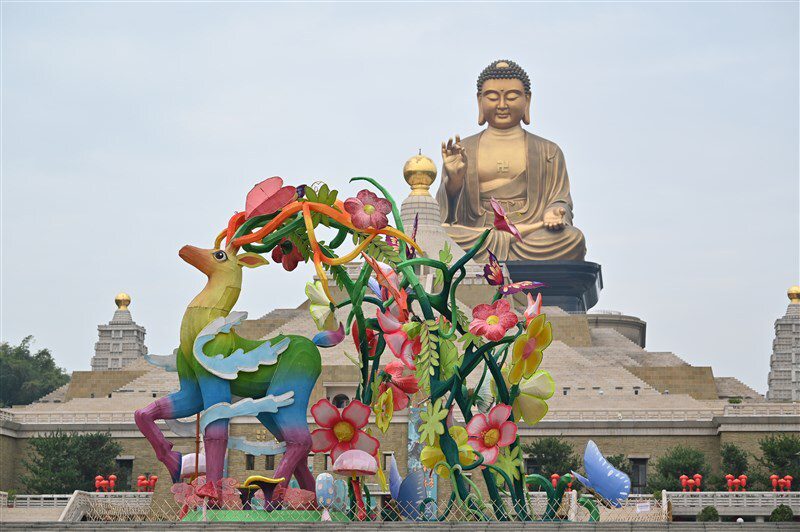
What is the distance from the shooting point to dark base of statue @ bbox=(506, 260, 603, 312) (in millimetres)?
66125

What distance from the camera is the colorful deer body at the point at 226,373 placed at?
25.5 metres

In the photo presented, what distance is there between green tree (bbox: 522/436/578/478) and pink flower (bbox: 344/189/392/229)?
680 inches

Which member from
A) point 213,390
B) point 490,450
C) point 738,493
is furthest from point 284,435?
point 738,493

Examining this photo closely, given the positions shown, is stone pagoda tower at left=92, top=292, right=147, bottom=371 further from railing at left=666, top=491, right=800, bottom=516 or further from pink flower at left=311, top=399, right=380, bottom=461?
pink flower at left=311, top=399, right=380, bottom=461

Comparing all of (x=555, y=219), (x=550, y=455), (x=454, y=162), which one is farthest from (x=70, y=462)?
(x=555, y=219)

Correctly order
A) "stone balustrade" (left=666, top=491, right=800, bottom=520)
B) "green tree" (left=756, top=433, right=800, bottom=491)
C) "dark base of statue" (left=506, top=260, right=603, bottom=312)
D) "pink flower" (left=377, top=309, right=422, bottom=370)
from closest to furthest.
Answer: "pink flower" (left=377, top=309, right=422, bottom=370), "stone balustrade" (left=666, top=491, right=800, bottom=520), "green tree" (left=756, top=433, right=800, bottom=491), "dark base of statue" (left=506, top=260, right=603, bottom=312)

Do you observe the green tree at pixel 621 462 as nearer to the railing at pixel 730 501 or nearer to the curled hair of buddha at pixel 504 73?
the railing at pixel 730 501

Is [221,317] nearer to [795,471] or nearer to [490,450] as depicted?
[490,450]

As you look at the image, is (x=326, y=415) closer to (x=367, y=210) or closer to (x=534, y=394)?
(x=367, y=210)

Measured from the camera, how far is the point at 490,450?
2620 centimetres

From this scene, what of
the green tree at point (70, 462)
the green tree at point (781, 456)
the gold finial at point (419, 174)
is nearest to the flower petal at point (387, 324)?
the green tree at point (781, 456)

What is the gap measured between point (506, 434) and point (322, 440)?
8.81 ft

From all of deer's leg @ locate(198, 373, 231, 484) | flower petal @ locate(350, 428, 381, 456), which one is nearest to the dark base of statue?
flower petal @ locate(350, 428, 381, 456)

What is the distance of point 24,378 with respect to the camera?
80.1 metres
